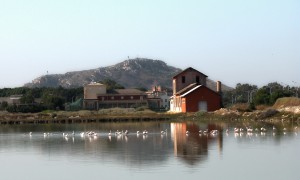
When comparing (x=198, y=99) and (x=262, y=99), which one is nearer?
(x=198, y=99)

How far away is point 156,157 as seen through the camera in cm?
2975

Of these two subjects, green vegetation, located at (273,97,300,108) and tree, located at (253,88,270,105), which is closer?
green vegetation, located at (273,97,300,108)

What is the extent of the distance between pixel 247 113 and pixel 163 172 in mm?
44504

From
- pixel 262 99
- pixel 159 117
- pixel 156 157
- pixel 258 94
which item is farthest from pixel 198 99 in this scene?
pixel 156 157

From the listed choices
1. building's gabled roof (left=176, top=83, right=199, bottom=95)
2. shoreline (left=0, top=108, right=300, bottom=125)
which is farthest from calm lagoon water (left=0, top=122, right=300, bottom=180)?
building's gabled roof (left=176, top=83, right=199, bottom=95)

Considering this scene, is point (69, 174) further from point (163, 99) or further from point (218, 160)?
point (163, 99)

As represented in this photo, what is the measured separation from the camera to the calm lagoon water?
80.6ft

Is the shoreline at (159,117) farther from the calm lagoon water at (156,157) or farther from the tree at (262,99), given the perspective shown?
the calm lagoon water at (156,157)

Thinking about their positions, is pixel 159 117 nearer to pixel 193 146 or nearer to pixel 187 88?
pixel 187 88

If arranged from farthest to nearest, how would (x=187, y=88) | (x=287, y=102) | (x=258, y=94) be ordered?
(x=187, y=88)
(x=258, y=94)
(x=287, y=102)

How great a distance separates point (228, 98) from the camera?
131000 mm

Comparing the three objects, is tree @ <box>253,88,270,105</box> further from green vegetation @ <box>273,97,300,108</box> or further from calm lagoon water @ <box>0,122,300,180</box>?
calm lagoon water @ <box>0,122,300,180</box>

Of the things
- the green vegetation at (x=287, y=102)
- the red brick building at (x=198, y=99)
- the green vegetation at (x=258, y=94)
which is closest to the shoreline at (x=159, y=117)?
the green vegetation at (x=287, y=102)

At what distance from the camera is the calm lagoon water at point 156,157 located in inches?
968
